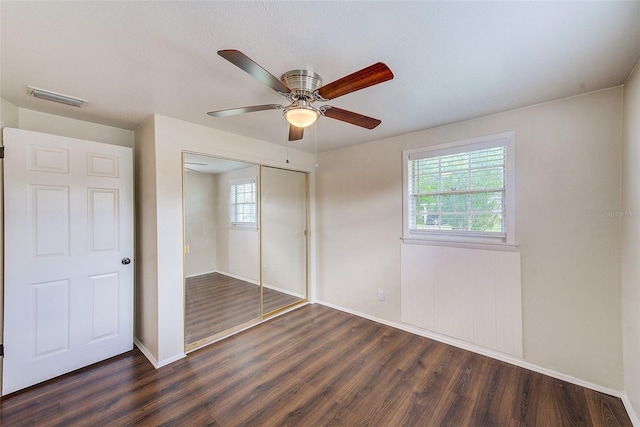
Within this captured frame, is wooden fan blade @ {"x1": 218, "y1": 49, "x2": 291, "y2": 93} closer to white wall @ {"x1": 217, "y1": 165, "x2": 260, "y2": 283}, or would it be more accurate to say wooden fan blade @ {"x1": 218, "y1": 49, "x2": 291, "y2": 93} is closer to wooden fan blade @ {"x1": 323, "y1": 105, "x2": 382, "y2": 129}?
wooden fan blade @ {"x1": 323, "y1": 105, "x2": 382, "y2": 129}

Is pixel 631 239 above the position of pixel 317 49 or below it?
below

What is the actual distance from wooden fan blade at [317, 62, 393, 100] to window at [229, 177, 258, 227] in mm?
2033

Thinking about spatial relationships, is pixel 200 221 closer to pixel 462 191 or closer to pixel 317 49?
pixel 317 49

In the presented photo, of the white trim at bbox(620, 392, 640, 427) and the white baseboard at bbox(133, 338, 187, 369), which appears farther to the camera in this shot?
the white baseboard at bbox(133, 338, 187, 369)

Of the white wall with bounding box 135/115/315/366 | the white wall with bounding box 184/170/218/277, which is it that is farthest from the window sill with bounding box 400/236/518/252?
the white wall with bounding box 135/115/315/366

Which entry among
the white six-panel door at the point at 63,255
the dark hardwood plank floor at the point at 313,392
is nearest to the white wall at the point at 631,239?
the dark hardwood plank floor at the point at 313,392

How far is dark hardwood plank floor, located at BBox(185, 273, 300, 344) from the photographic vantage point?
2.76m

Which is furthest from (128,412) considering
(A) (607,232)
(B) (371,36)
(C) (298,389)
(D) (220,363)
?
(A) (607,232)

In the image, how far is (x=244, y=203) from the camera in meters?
3.37

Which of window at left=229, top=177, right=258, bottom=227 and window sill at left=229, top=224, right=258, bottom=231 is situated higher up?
window at left=229, top=177, right=258, bottom=227

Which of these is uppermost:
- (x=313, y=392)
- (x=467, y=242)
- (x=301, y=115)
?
(x=301, y=115)

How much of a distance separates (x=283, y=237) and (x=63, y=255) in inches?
90.5

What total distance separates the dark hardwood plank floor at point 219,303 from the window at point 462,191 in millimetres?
2107

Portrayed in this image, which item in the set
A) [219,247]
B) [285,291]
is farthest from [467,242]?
[219,247]
